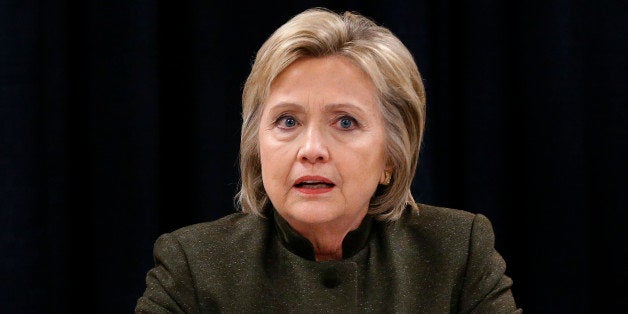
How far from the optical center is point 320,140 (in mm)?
1676

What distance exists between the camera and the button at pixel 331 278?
68.8 inches

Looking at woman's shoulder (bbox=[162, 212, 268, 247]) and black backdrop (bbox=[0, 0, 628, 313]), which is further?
black backdrop (bbox=[0, 0, 628, 313])

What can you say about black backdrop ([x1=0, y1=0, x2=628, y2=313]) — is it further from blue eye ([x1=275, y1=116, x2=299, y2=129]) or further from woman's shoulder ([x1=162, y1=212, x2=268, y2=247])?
blue eye ([x1=275, y1=116, x2=299, y2=129])

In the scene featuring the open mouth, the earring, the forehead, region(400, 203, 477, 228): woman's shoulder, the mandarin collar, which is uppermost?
the forehead

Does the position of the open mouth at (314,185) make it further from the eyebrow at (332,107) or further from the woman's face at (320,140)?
the eyebrow at (332,107)

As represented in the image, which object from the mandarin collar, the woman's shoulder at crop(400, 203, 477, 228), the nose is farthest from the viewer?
the woman's shoulder at crop(400, 203, 477, 228)

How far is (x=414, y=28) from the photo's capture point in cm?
257

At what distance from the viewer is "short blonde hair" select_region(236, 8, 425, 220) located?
1.73m

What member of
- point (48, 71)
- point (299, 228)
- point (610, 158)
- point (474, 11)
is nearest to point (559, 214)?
point (610, 158)

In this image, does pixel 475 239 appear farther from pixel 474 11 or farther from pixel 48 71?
pixel 48 71

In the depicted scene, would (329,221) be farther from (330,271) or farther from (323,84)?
(323,84)

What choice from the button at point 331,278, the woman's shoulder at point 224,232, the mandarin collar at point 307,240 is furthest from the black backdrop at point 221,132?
the button at point 331,278

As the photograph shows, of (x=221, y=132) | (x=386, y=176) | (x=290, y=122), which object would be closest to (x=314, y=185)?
(x=290, y=122)

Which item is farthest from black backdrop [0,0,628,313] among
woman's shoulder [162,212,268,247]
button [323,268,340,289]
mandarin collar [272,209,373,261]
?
button [323,268,340,289]
